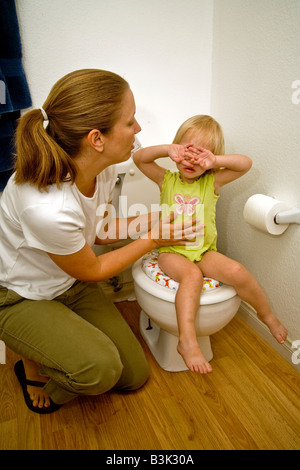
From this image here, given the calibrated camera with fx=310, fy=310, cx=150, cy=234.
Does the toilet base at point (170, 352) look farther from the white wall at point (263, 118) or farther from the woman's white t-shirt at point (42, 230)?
the woman's white t-shirt at point (42, 230)

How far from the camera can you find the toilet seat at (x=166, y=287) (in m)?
0.90

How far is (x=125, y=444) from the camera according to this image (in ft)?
2.85

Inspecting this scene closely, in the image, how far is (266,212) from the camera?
958mm

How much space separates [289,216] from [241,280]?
243 millimetres

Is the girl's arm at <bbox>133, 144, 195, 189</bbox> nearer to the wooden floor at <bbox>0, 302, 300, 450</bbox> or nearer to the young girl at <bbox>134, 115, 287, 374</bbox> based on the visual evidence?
the young girl at <bbox>134, 115, 287, 374</bbox>

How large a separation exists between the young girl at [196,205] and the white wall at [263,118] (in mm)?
112

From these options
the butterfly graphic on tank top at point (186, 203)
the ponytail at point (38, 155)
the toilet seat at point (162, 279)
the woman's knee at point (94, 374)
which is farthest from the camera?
the butterfly graphic on tank top at point (186, 203)

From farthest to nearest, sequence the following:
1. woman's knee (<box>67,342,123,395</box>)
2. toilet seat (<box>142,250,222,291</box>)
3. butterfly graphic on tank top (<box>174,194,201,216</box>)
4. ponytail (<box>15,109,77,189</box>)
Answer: butterfly graphic on tank top (<box>174,194,201,216</box>), toilet seat (<box>142,250,222,291</box>), woman's knee (<box>67,342,123,395</box>), ponytail (<box>15,109,77,189</box>)

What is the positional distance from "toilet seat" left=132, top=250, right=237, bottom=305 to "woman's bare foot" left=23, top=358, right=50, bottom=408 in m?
0.42

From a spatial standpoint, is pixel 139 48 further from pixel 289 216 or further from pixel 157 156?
pixel 289 216

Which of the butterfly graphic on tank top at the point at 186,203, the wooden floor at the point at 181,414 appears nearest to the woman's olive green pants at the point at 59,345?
the wooden floor at the point at 181,414

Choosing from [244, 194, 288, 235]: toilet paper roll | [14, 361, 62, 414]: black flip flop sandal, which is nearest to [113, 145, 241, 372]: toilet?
[244, 194, 288, 235]: toilet paper roll

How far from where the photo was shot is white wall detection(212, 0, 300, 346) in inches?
36.8

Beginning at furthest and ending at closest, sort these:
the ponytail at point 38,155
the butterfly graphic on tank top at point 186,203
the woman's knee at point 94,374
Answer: the butterfly graphic on tank top at point 186,203 < the woman's knee at point 94,374 < the ponytail at point 38,155
